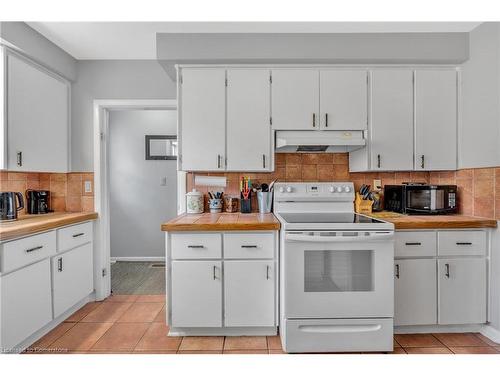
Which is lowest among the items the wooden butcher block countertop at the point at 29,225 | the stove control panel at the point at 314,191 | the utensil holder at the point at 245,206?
the wooden butcher block countertop at the point at 29,225

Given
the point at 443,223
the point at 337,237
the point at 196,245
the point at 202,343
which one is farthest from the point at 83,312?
the point at 443,223

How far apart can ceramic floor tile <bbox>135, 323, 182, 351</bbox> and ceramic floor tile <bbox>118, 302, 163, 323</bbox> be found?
0.20 meters

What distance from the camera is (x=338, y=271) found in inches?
83.4

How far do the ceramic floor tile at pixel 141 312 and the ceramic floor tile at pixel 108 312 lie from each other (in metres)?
0.06

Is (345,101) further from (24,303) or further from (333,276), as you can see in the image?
(24,303)

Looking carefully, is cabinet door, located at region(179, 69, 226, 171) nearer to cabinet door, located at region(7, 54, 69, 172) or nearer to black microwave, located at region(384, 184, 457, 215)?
cabinet door, located at region(7, 54, 69, 172)

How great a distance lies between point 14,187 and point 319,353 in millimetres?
2826

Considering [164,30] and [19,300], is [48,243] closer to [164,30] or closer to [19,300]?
[19,300]

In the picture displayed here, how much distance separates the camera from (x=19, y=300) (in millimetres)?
2057

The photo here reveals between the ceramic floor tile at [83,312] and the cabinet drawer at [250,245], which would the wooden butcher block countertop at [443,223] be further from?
the ceramic floor tile at [83,312]

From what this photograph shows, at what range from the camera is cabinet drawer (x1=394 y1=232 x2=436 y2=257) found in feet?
7.55

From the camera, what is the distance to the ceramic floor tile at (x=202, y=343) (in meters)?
2.21

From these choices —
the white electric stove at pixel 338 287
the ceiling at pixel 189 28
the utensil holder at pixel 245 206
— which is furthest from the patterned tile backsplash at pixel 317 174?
the ceiling at pixel 189 28

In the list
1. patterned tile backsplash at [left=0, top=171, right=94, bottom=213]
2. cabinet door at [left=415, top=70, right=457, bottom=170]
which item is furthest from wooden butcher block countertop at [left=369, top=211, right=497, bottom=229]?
patterned tile backsplash at [left=0, top=171, right=94, bottom=213]
